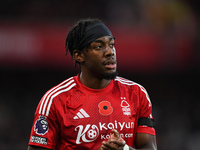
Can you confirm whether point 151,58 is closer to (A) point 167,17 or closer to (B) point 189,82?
(A) point 167,17

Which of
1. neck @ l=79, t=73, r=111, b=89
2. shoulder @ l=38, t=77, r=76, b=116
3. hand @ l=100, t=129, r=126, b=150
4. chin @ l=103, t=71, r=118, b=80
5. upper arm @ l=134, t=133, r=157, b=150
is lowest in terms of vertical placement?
upper arm @ l=134, t=133, r=157, b=150

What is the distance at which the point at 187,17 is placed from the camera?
1158 cm

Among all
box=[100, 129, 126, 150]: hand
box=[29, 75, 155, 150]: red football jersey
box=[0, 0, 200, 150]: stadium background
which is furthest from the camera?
box=[0, 0, 200, 150]: stadium background

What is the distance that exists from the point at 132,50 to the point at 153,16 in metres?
1.26

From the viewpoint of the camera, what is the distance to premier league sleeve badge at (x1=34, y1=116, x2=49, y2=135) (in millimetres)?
3680

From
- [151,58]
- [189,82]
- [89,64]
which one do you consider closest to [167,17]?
[151,58]

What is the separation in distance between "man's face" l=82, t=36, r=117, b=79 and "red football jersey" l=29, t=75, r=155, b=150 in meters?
0.21

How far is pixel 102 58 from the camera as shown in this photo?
3734 millimetres

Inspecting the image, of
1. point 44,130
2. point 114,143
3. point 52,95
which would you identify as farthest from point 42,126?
point 114,143

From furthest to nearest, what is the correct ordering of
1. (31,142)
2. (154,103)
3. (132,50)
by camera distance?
(154,103) → (132,50) → (31,142)

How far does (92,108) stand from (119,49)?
Result: 7292mm

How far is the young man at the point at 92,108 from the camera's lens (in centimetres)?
367

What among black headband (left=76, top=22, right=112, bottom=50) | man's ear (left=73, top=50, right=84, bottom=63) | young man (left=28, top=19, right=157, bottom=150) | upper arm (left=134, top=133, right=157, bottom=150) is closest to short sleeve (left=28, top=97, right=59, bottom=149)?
young man (left=28, top=19, right=157, bottom=150)

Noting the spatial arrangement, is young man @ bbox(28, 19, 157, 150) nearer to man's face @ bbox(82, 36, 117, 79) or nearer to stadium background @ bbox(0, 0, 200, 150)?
man's face @ bbox(82, 36, 117, 79)
